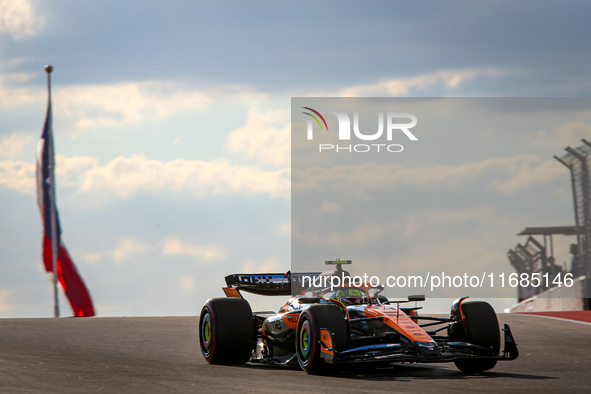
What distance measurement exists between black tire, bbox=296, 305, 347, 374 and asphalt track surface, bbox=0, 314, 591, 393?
195mm

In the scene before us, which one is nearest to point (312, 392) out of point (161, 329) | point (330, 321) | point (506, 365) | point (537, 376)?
point (330, 321)

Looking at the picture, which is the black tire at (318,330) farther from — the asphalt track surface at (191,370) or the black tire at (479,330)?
the black tire at (479,330)

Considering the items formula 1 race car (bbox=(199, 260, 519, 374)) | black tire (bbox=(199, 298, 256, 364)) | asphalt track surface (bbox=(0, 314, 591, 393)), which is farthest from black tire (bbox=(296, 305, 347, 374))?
black tire (bbox=(199, 298, 256, 364))

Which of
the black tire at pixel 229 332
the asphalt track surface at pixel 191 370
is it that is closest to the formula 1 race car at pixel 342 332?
the black tire at pixel 229 332

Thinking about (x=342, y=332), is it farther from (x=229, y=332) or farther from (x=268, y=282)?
(x=268, y=282)

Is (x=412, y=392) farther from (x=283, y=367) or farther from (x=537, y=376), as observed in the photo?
(x=283, y=367)

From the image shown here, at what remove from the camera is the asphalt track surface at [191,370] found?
9036 millimetres

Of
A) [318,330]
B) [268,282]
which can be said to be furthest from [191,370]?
[268,282]

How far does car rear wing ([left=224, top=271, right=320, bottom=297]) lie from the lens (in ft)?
44.1

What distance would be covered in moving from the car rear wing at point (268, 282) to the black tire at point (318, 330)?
2967 millimetres

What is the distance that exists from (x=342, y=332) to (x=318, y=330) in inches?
11.5

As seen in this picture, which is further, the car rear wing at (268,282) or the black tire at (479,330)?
the car rear wing at (268,282)

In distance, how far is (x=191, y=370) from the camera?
10.9m

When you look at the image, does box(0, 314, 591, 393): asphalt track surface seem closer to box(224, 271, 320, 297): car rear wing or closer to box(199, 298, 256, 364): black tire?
box(199, 298, 256, 364): black tire
